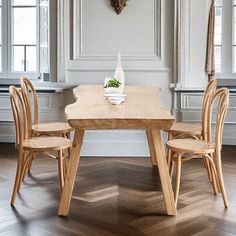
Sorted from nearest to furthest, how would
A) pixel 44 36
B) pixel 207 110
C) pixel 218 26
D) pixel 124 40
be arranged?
pixel 207 110 → pixel 124 40 → pixel 44 36 → pixel 218 26

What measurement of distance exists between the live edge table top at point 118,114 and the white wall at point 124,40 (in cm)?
148

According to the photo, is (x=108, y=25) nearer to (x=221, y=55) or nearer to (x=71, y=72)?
(x=71, y=72)

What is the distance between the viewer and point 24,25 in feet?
20.7

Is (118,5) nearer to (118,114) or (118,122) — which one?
(118,114)

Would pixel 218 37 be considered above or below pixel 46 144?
above

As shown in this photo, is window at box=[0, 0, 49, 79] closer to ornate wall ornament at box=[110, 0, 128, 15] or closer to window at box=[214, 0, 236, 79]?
ornate wall ornament at box=[110, 0, 128, 15]

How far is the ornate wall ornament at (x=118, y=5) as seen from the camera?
202 inches

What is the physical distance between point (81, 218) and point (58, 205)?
13.7 inches

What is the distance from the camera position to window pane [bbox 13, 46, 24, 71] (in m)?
6.34

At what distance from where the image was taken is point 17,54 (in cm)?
635

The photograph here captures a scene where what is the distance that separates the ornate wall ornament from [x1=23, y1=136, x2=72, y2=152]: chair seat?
233 cm

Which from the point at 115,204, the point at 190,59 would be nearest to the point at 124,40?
the point at 190,59

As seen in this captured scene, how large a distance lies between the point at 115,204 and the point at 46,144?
0.67 meters

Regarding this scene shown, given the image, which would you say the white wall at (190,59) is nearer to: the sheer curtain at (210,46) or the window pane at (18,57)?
the sheer curtain at (210,46)
